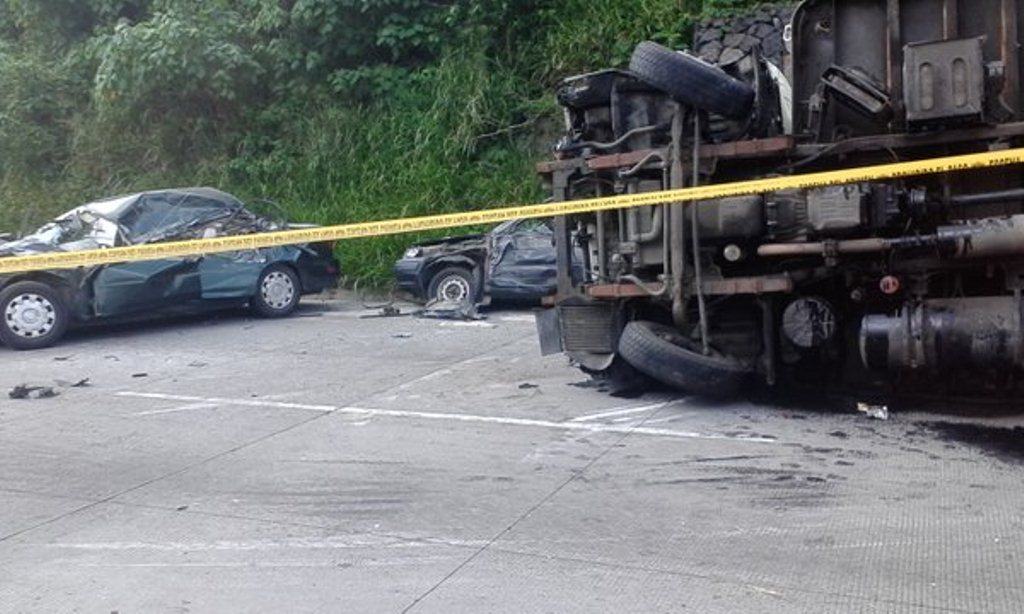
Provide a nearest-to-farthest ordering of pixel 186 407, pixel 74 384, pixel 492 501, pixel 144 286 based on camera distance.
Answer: pixel 492 501
pixel 186 407
pixel 74 384
pixel 144 286

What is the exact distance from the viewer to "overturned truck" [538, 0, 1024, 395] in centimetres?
667

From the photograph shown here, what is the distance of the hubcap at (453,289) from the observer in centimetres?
1430

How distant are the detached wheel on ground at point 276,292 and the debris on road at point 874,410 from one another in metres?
8.50

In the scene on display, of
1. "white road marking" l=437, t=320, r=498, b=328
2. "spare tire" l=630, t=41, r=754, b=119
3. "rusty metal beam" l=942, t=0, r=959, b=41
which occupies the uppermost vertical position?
"rusty metal beam" l=942, t=0, r=959, b=41

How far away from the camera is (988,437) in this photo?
21.9 feet

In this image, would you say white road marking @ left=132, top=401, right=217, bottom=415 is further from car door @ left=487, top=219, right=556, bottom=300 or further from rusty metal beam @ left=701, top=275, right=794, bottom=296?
car door @ left=487, top=219, right=556, bottom=300

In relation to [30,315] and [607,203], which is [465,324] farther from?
[607,203]

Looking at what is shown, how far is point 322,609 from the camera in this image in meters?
4.42

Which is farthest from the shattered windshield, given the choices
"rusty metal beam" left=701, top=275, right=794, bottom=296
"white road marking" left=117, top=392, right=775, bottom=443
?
"rusty metal beam" left=701, top=275, right=794, bottom=296

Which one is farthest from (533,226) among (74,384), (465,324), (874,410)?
(874,410)

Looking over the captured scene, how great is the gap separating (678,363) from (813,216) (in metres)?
1.31

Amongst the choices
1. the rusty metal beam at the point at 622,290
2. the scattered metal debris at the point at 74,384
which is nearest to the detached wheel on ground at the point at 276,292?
the scattered metal debris at the point at 74,384

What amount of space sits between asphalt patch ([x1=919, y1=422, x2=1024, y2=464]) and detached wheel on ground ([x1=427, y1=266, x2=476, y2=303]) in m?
7.98

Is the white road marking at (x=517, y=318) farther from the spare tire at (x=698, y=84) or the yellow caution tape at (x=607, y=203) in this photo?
the spare tire at (x=698, y=84)
